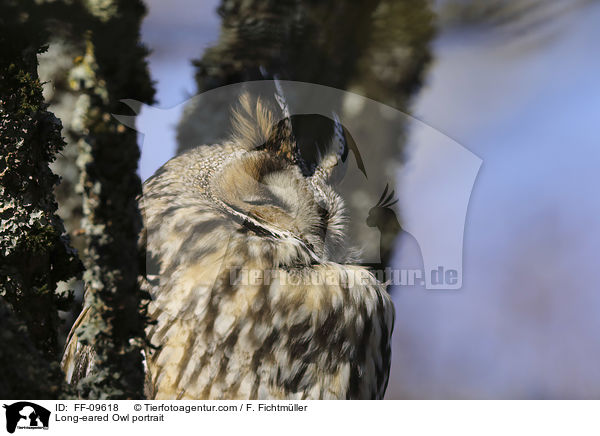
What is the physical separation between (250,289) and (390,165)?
31 centimetres

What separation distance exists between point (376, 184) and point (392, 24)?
27 cm

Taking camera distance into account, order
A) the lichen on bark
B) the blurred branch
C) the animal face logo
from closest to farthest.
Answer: the blurred branch → the lichen on bark → the animal face logo

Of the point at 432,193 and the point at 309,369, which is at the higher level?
the point at 432,193

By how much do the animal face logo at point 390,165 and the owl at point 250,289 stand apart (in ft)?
0.08

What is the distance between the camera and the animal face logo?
0.70m

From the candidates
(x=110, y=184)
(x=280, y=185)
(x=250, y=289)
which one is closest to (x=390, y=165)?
(x=280, y=185)
